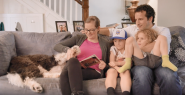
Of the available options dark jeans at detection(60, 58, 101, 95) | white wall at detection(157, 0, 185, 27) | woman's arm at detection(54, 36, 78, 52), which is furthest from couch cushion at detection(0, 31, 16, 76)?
white wall at detection(157, 0, 185, 27)

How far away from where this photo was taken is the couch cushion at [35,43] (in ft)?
6.88

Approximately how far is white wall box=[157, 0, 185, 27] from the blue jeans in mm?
1758

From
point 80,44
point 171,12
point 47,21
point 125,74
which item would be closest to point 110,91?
point 125,74

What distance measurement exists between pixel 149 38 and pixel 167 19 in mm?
1545

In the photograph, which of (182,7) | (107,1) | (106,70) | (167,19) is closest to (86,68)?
(106,70)

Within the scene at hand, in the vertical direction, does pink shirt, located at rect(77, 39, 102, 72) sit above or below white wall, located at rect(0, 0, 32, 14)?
below

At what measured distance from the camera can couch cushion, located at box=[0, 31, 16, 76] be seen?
1.69 metres

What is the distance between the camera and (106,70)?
69.1 inches

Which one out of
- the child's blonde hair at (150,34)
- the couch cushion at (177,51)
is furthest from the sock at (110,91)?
the couch cushion at (177,51)

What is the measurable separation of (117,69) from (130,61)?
16 cm

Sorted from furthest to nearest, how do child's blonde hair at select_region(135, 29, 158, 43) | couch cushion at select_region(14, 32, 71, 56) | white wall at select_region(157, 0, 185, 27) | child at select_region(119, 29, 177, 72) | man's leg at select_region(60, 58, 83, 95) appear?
white wall at select_region(157, 0, 185, 27) < couch cushion at select_region(14, 32, 71, 56) < child's blonde hair at select_region(135, 29, 158, 43) < child at select_region(119, 29, 177, 72) < man's leg at select_region(60, 58, 83, 95)

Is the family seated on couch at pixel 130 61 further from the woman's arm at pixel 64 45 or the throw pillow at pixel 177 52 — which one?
the throw pillow at pixel 177 52

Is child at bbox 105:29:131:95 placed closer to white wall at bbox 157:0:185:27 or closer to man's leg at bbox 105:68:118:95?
man's leg at bbox 105:68:118:95

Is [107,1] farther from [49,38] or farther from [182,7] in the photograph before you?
[49,38]
